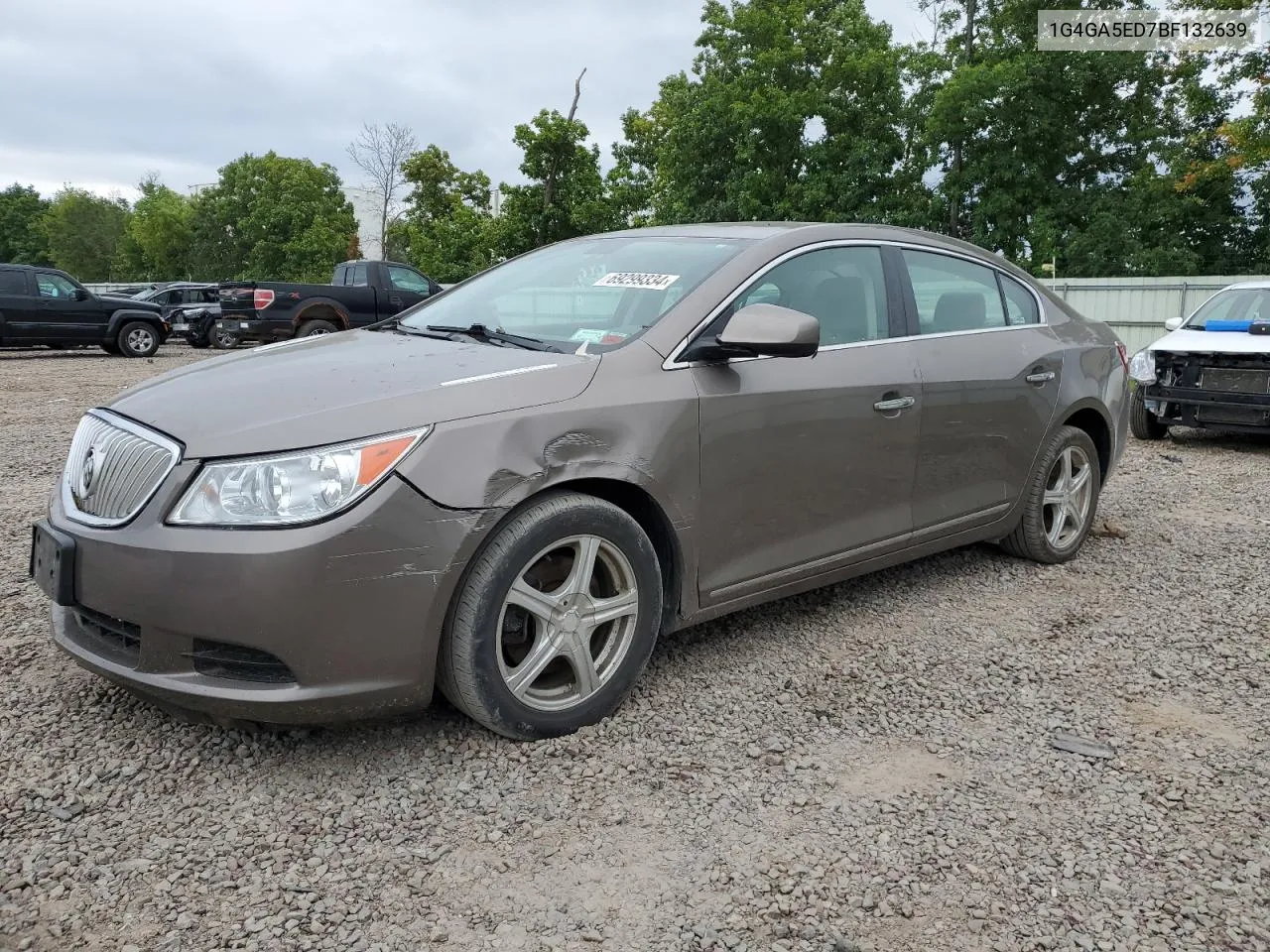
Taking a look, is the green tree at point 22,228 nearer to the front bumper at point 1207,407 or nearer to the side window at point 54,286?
the side window at point 54,286

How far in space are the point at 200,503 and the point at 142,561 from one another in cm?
20

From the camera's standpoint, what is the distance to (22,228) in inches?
3406

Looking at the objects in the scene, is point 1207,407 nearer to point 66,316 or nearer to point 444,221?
point 66,316

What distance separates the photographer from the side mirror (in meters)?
3.18

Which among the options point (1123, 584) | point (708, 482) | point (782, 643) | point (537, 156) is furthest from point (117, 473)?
point (537, 156)

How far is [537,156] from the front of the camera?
108ft

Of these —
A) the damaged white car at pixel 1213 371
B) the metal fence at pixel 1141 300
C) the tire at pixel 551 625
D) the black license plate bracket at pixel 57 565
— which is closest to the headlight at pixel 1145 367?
the damaged white car at pixel 1213 371

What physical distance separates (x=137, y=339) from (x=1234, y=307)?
1819cm

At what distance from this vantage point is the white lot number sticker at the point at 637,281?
11.7ft

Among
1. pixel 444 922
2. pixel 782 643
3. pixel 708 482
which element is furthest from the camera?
pixel 782 643

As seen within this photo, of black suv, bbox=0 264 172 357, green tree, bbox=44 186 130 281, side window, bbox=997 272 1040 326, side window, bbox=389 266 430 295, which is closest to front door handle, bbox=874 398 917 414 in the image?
side window, bbox=997 272 1040 326

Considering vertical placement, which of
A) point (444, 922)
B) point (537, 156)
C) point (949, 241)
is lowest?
point (444, 922)

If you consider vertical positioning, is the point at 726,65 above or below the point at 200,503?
above

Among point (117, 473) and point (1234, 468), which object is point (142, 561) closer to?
point (117, 473)
